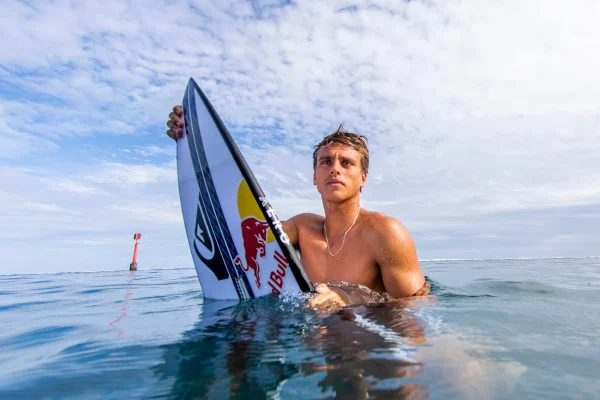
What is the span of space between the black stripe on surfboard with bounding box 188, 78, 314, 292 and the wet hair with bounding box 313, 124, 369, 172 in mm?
788

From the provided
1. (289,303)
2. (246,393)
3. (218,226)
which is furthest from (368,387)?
(218,226)

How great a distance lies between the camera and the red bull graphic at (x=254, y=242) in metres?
3.98

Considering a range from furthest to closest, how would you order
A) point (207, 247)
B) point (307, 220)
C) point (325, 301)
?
point (207, 247) < point (307, 220) < point (325, 301)

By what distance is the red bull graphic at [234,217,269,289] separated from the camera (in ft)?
13.1

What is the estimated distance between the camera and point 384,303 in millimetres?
3654

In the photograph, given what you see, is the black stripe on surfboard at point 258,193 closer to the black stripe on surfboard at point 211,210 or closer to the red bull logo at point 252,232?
the red bull logo at point 252,232

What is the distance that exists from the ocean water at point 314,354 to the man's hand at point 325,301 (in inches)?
3.6

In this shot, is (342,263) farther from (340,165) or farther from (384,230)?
(340,165)

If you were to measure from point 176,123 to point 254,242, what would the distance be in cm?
229

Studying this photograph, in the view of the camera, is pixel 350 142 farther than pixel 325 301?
Yes

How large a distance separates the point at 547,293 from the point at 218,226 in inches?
183

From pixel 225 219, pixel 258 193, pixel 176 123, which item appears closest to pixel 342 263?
pixel 258 193

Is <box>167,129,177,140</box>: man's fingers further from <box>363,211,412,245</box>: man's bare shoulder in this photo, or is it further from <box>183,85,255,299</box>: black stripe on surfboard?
<box>363,211,412,245</box>: man's bare shoulder

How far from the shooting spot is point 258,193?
4031 mm
